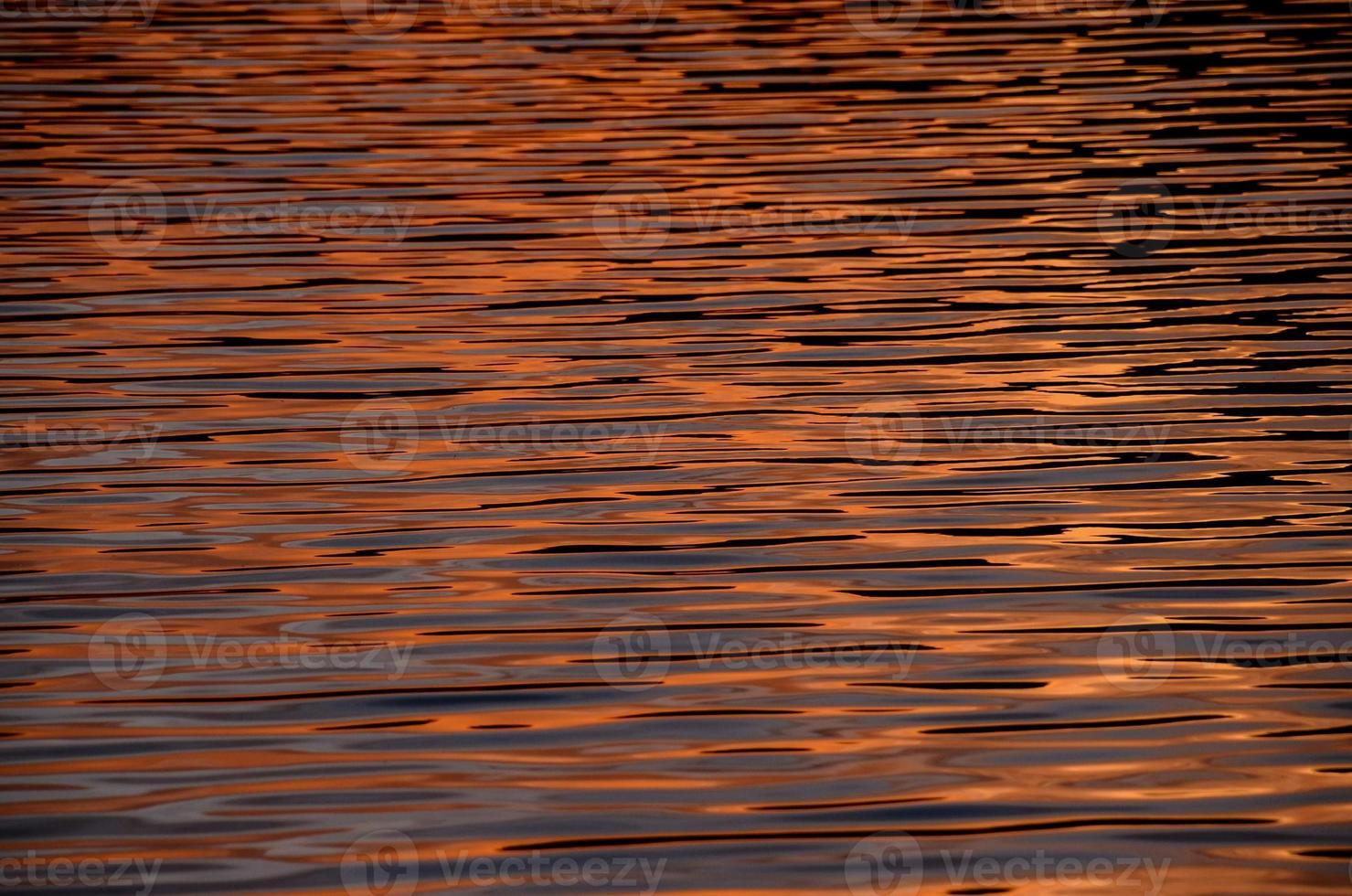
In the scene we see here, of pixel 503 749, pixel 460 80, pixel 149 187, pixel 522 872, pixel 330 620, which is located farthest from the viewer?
pixel 460 80

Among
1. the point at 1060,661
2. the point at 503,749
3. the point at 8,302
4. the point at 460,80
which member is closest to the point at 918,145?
the point at 460,80

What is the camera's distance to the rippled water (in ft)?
14.0

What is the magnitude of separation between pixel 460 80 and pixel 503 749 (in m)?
12.0

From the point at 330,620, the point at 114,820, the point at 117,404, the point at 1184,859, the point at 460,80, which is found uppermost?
the point at 460,80

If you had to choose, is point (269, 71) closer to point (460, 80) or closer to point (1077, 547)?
point (460, 80)

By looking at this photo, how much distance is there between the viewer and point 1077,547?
5805 mm

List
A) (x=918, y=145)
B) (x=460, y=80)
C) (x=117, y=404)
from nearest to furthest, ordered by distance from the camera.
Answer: (x=117, y=404) → (x=918, y=145) → (x=460, y=80)

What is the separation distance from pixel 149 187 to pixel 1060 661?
860cm

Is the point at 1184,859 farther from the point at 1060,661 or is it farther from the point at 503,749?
the point at 503,749

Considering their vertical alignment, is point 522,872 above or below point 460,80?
below

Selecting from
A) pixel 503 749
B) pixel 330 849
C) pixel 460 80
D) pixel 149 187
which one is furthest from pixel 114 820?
pixel 460 80

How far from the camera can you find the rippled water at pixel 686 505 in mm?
4270

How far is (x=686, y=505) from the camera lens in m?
6.29

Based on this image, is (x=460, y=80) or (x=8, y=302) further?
(x=460, y=80)
